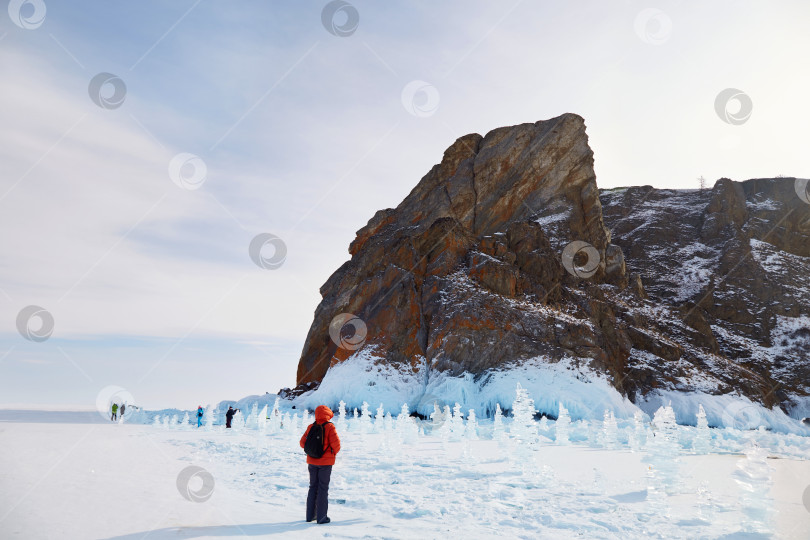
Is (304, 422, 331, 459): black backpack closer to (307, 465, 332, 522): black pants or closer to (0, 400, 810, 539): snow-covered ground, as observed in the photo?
(307, 465, 332, 522): black pants

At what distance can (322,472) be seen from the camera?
28.2 ft

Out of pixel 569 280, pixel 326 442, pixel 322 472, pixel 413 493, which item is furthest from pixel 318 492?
pixel 569 280

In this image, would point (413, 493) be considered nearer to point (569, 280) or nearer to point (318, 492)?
point (318, 492)

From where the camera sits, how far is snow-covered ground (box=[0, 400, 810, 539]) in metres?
7.96

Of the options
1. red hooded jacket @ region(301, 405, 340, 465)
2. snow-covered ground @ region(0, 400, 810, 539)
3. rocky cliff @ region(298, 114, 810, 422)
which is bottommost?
snow-covered ground @ region(0, 400, 810, 539)

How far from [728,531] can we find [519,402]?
6954mm

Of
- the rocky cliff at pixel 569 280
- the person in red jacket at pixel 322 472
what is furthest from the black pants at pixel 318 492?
the rocky cliff at pixel 569 280

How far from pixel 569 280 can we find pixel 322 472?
52.7 meters

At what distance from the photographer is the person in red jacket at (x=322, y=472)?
836 centimetres

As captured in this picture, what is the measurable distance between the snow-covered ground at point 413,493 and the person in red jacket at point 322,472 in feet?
1.02

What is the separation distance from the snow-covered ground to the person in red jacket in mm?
312

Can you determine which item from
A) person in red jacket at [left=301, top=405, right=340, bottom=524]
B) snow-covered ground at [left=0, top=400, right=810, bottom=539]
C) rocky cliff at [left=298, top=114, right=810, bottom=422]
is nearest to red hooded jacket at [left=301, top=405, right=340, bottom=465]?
person in red jacket at [left=301, top=405, right=340, bottom=524]

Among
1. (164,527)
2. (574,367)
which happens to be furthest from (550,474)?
(574,367)

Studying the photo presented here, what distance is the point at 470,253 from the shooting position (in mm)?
54375
